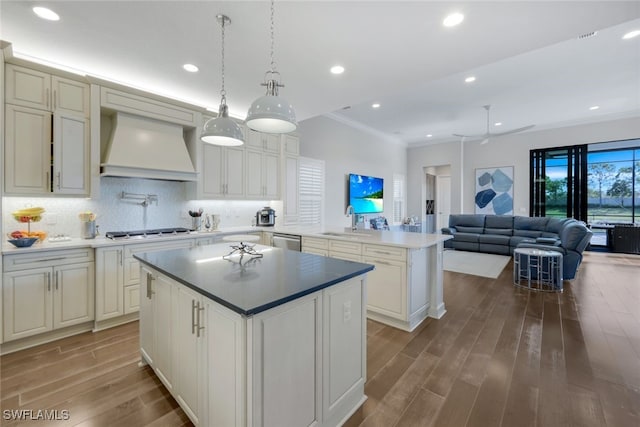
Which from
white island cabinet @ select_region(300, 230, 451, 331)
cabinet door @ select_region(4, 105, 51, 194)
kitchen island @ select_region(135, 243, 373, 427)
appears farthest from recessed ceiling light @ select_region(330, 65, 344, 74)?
cabinet door @ select_region(4, 105, 51, 194)

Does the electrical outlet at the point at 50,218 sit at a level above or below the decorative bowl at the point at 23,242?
above

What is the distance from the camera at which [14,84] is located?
2547mm

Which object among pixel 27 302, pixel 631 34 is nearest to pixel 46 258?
pixel 27 302

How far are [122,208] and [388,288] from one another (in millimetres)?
3474

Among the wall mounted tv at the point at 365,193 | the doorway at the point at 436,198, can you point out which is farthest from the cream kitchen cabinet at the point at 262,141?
the doorway at the point at 436,198

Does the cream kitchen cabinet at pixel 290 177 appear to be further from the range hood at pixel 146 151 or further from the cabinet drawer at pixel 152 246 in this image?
the cabinet drawer at pixel 152 246

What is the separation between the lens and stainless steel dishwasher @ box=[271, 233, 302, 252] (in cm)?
386

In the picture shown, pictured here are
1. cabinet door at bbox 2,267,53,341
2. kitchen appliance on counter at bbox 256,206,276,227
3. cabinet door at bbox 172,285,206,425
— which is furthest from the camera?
kitchen appliance on counter at bbox 256,206,276,227

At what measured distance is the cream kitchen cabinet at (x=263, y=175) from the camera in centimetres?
453

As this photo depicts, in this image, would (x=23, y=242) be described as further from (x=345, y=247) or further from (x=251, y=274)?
(x=345, y=247)

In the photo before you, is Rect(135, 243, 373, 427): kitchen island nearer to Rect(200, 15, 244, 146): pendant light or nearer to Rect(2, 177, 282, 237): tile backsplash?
Rect(200, 15, 244, 146): pendant light

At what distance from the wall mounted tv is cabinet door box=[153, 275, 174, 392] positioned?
4792 millimetres

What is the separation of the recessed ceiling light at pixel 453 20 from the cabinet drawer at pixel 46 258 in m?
4.02

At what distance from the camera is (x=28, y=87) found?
2617 mm
